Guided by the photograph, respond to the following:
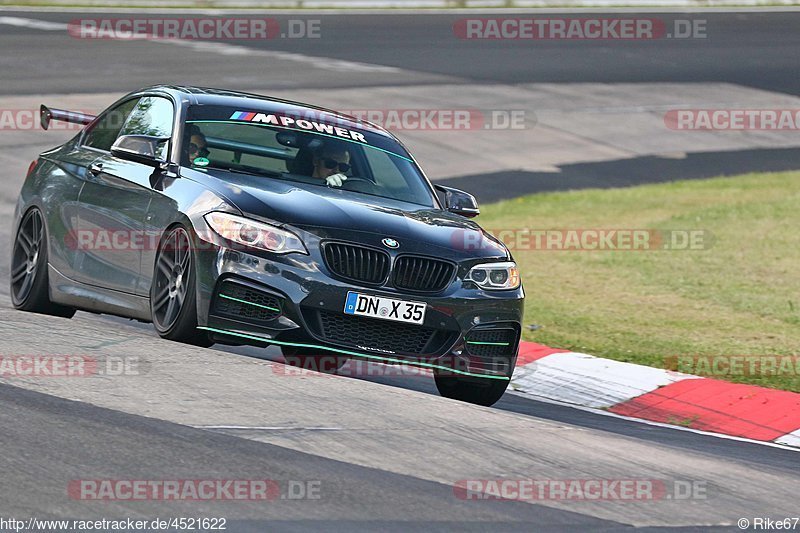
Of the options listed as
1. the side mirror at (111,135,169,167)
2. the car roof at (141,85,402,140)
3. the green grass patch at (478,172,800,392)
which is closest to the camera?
the side mirror at (111,135,169,167)

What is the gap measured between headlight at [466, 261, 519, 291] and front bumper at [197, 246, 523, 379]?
19cm

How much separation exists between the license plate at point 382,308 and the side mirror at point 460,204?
1613 millimetres

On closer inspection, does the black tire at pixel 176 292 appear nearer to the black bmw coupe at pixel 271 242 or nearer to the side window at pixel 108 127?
the black bmw coupe at pixel 271 242

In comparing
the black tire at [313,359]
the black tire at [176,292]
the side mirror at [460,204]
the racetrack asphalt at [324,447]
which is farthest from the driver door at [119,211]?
the side mirror at [460,204]

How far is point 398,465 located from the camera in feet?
20.0

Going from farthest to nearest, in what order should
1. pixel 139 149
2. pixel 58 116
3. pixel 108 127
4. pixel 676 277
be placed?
pixel 676 277 < pixel 58 116 < pixel 108 127 < pixel 139 149

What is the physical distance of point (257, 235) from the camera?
24.9 ft

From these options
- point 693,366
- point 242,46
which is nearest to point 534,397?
point 693,366

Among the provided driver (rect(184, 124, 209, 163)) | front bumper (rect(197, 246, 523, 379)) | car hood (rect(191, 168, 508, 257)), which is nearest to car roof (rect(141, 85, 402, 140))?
driver (rect(184, 124, 209, 163))

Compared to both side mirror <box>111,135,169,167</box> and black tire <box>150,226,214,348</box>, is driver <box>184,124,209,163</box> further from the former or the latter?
black tire <box>150,226,214,348</box>

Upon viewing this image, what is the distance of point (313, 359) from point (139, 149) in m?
1.64

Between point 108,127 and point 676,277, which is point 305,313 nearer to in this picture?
point 108,127

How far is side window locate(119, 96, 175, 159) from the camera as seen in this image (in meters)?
8.92

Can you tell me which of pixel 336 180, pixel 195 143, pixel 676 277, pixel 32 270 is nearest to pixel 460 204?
pixel 336 180
